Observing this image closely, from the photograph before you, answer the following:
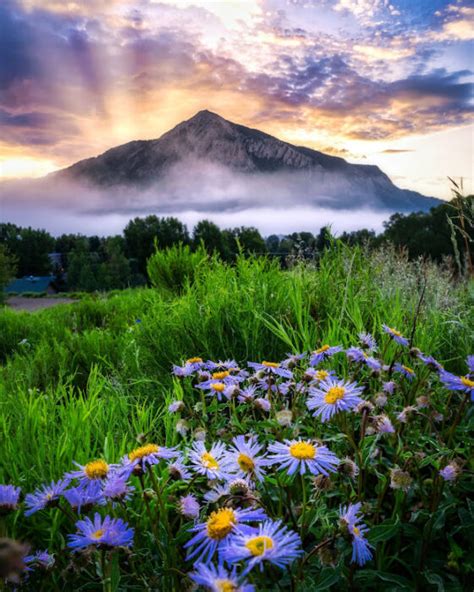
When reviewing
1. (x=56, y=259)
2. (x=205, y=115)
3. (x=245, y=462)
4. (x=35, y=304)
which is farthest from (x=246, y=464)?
(x=205, y=115)

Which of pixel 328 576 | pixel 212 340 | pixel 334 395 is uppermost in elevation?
pixel 334 395

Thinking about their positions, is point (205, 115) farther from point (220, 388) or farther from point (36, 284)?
point (220, 388)

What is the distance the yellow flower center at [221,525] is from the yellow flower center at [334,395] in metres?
0.38

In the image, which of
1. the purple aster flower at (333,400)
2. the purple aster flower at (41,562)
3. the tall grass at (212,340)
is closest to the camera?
the purple aster flower at (41,562)

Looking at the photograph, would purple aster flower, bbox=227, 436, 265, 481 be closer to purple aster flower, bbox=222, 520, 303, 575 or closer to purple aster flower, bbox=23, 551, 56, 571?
purple aster flower, bbox=222, 520, 303, 575

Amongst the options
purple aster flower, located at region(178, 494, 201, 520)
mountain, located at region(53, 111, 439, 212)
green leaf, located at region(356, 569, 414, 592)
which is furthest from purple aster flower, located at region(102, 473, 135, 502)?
mountain, located at region(53, 111, 439, 212)

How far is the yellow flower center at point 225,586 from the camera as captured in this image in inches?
23.5

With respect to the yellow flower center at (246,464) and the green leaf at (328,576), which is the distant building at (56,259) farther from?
the green leaf at (328,576)

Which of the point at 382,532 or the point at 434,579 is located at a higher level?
the point at 382,532

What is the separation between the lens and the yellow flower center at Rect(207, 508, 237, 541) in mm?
702

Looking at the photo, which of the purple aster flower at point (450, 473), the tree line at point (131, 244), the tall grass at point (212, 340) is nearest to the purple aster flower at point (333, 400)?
the purple aster flower at point (450, 473)

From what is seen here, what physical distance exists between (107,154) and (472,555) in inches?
7310

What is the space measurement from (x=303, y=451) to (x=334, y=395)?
206 millimetres

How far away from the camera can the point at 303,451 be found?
0.86 meters
